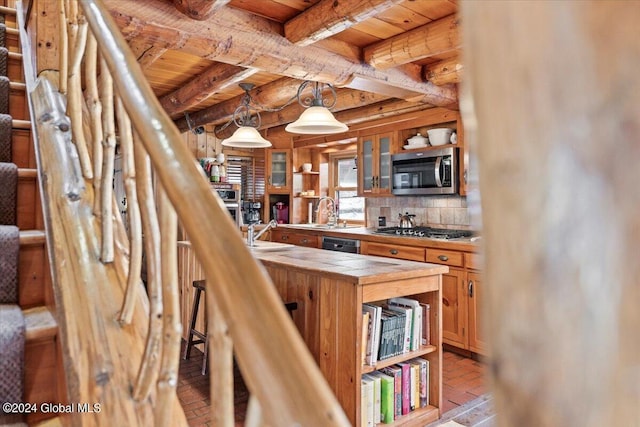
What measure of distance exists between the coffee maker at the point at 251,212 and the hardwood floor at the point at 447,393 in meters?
3.09

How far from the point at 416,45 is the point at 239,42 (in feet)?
3.68

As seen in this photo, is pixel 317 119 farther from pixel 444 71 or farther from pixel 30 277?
pixel 30 277

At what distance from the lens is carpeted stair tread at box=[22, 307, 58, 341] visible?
109 centimetres

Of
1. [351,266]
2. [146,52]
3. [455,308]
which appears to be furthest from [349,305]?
[146,52]

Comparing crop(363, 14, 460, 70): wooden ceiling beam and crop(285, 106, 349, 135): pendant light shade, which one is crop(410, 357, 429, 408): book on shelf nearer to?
crop(285, 106, 349, 135): pendant light shade

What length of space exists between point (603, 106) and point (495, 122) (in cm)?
6

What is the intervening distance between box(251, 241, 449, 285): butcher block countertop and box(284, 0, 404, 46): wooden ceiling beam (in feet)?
4.43

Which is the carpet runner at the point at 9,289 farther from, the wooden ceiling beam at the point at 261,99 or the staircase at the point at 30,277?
the wooden ceiling beam at the point at 261,99

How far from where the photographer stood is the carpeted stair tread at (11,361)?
1027mm

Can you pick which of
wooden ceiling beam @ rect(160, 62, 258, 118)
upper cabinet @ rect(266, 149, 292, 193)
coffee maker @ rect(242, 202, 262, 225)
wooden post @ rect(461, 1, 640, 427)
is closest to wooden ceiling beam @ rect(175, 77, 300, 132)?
wooden ceiling beam @ rect(160, 62, 258, 118)

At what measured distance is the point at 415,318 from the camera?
2.51 m

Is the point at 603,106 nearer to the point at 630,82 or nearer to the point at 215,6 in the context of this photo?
the point at 630,82

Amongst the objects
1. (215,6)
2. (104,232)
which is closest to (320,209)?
(215,6)

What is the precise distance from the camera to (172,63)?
12.1 ft
